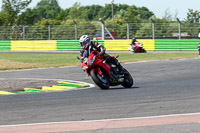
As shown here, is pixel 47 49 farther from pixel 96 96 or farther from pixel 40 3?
pixel 40 3

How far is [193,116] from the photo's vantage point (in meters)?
7.33

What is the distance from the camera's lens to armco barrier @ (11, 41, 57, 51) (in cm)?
3628

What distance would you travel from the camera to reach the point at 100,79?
12.1 metres

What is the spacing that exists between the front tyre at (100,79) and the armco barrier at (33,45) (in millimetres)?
24004

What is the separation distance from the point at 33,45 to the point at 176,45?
11.1m

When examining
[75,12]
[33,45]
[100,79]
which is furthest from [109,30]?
[75,12]

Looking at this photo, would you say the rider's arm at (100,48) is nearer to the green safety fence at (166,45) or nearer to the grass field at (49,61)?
the grass field at (49,61)

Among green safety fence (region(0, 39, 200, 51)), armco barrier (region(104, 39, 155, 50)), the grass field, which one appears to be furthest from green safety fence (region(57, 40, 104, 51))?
the grass field

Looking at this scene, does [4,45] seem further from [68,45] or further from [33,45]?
[68,45]

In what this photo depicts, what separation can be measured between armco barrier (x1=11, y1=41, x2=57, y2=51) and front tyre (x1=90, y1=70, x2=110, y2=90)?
78.8 ft

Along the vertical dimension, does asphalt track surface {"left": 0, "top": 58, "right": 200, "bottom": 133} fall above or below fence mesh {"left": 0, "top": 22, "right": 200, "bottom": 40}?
below

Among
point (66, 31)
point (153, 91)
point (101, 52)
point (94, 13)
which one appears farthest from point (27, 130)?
point (94, 13)

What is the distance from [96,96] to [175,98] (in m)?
1.72

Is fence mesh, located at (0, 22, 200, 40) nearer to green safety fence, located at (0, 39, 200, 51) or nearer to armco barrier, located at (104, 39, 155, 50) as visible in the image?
armco barrier, located at (104, 39, 155, 50)
